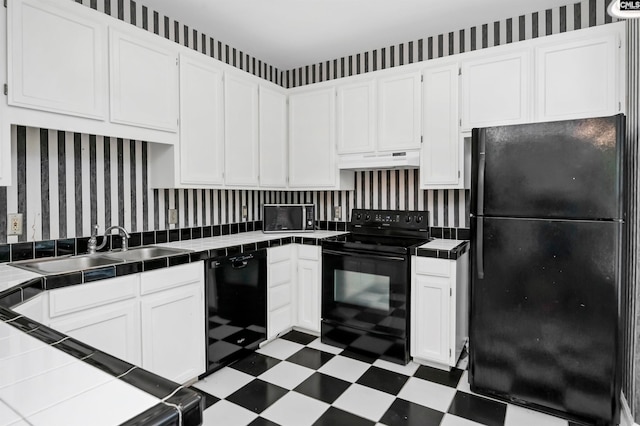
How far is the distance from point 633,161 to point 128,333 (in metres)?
2.94

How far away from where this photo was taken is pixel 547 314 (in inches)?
83.8

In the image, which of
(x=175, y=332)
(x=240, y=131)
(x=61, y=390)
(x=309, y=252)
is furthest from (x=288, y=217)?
(x=61, y=390)

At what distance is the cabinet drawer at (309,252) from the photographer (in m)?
3.19

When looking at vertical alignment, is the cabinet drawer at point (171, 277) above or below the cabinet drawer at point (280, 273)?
above

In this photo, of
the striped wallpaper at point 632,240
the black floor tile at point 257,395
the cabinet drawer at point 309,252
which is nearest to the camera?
the striped wallpaper at point 632,240

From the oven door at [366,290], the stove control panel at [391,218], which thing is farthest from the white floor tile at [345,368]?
the stove control panel at [391,218]

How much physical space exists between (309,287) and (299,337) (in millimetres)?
446

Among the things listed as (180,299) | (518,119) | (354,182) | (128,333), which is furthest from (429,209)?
(128,333)

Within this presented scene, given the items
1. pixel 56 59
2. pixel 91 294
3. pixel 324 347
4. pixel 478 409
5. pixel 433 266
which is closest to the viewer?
pixel 91 294

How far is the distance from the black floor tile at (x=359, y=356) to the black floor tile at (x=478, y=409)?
2.23 ft

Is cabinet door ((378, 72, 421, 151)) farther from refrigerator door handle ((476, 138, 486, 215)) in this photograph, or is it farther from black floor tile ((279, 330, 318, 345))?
black floor tile ((279, 330, 318, 345))

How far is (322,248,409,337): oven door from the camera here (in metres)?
2.73

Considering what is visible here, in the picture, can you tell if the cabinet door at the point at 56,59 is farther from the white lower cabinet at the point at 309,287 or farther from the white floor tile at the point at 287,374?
the white floor tile at the point at 287,374

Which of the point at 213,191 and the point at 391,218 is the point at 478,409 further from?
the point at 213,191
